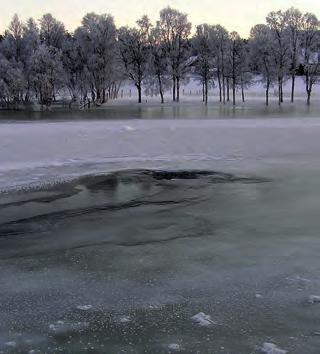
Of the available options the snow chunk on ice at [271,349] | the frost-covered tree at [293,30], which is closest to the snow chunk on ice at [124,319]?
the snow chunk on ice at [271,349]

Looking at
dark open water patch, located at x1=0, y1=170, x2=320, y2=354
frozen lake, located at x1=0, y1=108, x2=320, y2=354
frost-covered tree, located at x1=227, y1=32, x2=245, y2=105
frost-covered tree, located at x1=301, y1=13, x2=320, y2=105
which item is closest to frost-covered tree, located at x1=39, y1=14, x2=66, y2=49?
frost-covered tree, located at x1=227, y1=32, x2=245, y2=105

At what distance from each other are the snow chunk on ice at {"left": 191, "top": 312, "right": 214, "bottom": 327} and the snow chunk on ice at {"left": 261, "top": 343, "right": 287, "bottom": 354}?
0.85 metres

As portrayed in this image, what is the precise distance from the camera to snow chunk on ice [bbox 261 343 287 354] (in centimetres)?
605

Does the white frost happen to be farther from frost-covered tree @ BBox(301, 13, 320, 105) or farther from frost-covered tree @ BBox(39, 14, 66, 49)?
frost-covered tree @ BBox(39, 14, 66, 49)

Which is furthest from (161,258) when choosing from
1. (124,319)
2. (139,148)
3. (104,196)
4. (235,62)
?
(235,62)

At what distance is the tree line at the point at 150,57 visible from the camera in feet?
280

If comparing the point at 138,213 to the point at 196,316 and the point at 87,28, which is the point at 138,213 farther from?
the point at 87,28

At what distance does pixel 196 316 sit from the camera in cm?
705

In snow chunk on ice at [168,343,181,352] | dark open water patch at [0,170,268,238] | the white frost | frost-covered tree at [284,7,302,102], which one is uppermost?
frost-covered tree at [284,7,302,102]

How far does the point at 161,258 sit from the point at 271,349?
3.71 metres

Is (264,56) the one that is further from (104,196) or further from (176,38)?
(104,196)

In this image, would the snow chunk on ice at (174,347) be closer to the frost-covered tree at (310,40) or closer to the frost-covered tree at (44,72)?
the frost-covered tree at (44,72)

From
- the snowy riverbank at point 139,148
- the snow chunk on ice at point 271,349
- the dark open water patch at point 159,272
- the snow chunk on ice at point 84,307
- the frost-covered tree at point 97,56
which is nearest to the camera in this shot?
the snow chunk on ice at point 271,349

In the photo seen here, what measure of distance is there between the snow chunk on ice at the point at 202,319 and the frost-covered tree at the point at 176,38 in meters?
87.7
